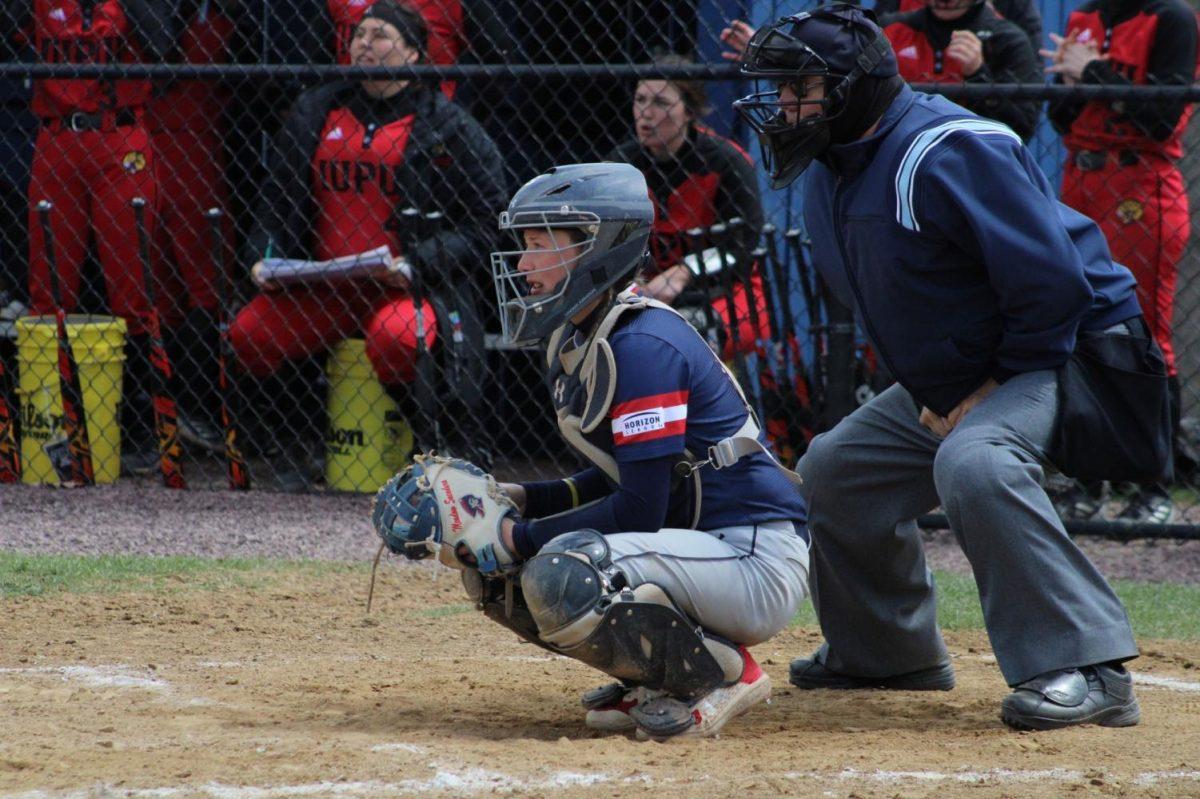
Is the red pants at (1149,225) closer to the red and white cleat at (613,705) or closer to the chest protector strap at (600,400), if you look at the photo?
the chest protector strap at (600,400)

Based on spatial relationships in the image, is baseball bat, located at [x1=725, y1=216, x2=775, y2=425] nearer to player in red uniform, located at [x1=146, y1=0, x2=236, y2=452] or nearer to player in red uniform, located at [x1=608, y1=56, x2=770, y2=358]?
player in red uniform, located at [x1=608, y1=56, x2=770, y2=358]

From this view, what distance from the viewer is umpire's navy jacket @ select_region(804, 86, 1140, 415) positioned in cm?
344

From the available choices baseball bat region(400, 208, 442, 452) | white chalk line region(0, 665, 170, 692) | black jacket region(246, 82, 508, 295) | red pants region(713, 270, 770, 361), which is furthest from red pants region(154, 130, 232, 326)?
white chalk line region(0, 665, 170, 692)

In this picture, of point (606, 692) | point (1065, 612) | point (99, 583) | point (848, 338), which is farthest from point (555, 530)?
point (848, 338)

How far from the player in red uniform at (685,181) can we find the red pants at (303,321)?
1.10 m

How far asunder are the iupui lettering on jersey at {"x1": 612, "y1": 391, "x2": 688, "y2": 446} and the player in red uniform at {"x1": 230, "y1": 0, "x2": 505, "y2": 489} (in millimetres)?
3190

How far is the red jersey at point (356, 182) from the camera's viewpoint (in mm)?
6609

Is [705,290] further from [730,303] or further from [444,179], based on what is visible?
[444,179]

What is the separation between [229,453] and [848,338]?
269 cm

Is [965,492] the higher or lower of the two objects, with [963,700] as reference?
higher

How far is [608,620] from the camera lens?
3293 millimetres

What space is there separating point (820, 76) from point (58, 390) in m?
4.31

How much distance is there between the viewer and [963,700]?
393 cm

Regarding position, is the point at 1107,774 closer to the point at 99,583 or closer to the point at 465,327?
the point at 99,583
